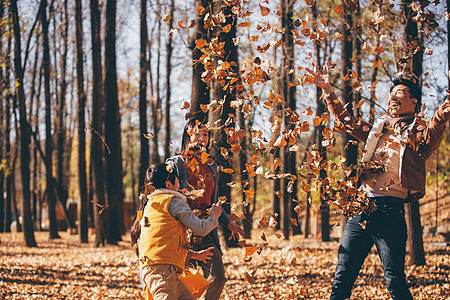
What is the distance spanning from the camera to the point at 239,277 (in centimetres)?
788

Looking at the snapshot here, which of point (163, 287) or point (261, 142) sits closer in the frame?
point (163, 287)

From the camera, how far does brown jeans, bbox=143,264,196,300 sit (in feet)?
10.9

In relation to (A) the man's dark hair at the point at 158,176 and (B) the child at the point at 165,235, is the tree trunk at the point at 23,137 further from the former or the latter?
(B) the child at the point at 165,235

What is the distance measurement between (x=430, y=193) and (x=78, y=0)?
16.7 m

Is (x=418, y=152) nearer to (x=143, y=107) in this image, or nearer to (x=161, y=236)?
(x=161, y=236)

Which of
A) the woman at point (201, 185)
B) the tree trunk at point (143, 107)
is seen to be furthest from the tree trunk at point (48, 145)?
the woman at point (201, 185)

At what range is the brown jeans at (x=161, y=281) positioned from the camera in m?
3.32

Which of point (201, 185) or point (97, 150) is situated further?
point (97, 150)

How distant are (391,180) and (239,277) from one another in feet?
16.1

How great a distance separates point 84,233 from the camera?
16.7 metres

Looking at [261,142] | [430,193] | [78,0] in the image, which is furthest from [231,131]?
[430,193]

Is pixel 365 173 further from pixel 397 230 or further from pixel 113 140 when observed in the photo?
pixel 113 140

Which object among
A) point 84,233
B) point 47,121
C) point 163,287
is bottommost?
point 84,233

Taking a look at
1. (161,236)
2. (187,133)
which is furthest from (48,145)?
(161,236)
